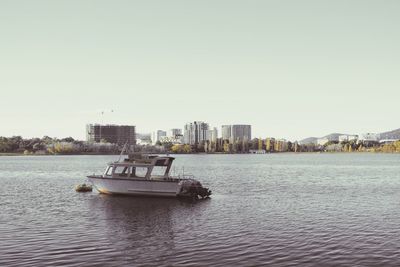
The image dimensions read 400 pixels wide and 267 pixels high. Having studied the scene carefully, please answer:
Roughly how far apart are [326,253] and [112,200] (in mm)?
36072

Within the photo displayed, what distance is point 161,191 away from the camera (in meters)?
62.0

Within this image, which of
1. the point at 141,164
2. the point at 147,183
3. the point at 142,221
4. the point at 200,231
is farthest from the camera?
the point at 141,164

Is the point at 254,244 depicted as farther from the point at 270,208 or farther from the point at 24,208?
the point at 24,208

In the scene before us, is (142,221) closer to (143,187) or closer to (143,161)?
(143,187)

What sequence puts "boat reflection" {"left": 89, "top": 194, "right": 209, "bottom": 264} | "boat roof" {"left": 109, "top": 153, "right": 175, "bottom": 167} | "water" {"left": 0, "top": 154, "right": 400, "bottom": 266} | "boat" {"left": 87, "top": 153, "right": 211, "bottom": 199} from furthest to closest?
1. "boat roof" {"left": 109, "top": 153, "right": 175, "bottom": 167}
2. "boat" {"left": 87, "top": 153, "right": 211, "bottom": 199}
3. "boat reflection" {"left": 89, "top": 194, "right": 209, "bottom": 264}
4. "water" {"left": 0, "top": 154, "right": 400, "bottom": 266}

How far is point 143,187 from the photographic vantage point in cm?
6228

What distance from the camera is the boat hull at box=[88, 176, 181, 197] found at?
6153cm

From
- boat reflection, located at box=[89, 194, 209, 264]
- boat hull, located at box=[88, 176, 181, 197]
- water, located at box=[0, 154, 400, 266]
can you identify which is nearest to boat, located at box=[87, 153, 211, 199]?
boat hull, located at box=[88, 176, 181, 197]

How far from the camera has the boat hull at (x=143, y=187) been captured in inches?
2422

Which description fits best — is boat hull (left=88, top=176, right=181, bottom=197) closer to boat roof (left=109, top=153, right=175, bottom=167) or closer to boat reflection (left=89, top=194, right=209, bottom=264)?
boat reflection (left=89, top=194, right=209, bottom=264)

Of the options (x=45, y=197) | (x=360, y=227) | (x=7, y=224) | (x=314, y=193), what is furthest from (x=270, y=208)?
(x=45, y=197)

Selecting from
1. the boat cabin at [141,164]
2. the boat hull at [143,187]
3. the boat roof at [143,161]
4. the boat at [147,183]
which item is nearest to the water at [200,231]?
the boat hull at [143,187]

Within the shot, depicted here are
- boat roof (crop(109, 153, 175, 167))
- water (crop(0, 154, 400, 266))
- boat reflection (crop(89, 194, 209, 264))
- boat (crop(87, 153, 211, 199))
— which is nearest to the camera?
water (crop(0, 154, 400, 266))

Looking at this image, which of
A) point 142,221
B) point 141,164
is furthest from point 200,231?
point 141,164
